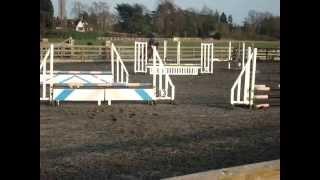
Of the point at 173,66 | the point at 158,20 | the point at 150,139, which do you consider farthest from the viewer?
the point at 158,20

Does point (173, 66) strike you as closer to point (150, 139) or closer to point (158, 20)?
point (150, 139)

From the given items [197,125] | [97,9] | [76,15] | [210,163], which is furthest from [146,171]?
[97,9]

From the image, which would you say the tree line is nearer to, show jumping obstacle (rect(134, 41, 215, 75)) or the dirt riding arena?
show jumping obstacle (rect(134, 41, 215, 75))

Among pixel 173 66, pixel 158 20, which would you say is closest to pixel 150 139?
pixel 173 66

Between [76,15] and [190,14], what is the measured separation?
9.18m

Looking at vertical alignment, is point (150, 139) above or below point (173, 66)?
below

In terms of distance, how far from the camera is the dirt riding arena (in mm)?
5254

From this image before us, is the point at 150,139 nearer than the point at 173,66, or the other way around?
the point at 150,139

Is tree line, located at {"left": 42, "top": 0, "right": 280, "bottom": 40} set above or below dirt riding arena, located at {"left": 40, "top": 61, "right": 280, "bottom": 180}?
above

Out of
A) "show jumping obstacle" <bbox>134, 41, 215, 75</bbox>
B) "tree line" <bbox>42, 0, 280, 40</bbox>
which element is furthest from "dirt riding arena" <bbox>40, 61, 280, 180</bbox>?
"tree line" <bbox>42, 0, 280, 40</bbox>

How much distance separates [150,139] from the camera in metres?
7.15

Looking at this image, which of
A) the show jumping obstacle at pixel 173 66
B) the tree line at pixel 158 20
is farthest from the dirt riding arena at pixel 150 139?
the tree line at pixel 158 20

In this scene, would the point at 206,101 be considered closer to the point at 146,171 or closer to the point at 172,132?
the point at 172,132

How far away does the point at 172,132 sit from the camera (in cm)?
786
